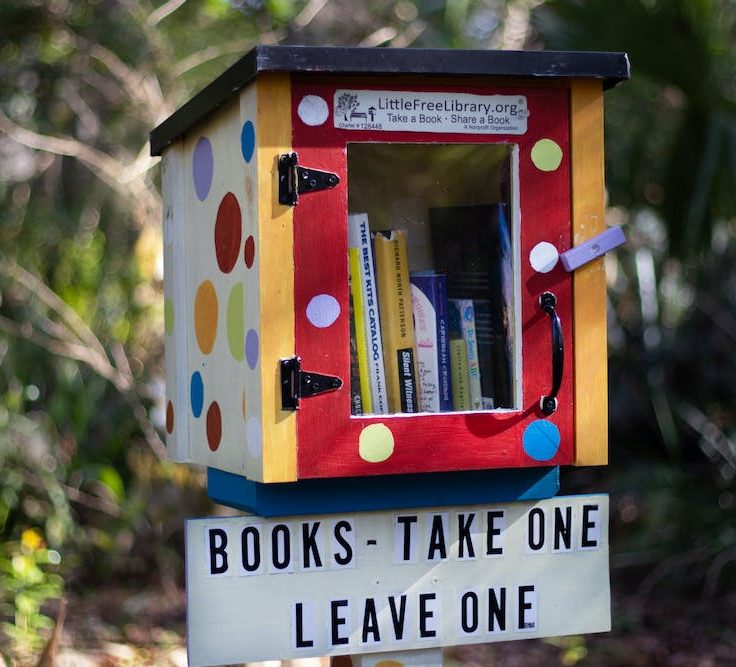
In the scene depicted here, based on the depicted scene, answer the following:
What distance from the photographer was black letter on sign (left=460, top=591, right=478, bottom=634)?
2014mm

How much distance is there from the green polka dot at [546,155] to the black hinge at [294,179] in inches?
15.0

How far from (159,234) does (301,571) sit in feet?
12.8

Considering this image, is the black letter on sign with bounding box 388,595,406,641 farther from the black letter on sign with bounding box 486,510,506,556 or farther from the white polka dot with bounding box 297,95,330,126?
the white polka dot with bounding box 297,95,330,126

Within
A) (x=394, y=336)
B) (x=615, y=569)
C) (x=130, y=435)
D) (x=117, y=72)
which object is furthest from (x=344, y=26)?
(x=394, y=336)

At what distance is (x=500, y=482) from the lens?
2.00m

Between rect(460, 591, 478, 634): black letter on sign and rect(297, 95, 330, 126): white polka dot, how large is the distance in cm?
86

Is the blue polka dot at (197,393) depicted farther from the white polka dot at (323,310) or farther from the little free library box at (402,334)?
the white polka dot at (323,310)

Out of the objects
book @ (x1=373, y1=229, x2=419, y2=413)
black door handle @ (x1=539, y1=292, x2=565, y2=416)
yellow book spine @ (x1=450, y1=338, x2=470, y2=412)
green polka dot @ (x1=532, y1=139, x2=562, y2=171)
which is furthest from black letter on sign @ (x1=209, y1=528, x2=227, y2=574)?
green polka dot @ (x1=532, y1=139, x2=562, y2=171)

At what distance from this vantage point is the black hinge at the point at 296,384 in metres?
1.80

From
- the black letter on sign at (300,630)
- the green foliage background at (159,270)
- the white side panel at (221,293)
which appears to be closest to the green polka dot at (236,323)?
the white side panel at (221,293)

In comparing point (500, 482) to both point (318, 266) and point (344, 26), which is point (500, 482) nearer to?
point (318, 266)

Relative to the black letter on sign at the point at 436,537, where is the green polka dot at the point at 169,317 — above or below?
above

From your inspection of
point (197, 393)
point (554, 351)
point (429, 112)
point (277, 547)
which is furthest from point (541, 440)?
point (197, 393)

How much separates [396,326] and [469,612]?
52cm
